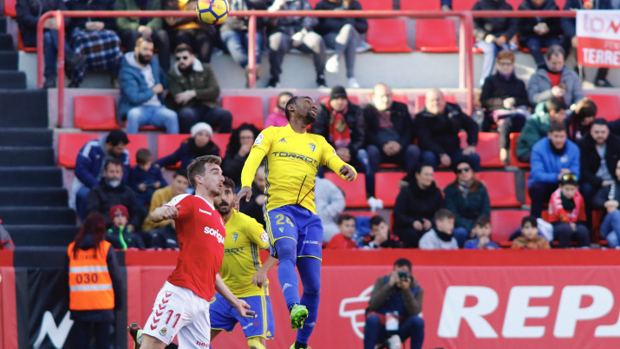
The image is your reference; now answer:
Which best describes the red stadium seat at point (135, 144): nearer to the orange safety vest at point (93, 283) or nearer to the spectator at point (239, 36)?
the spectator at point (239, 36)

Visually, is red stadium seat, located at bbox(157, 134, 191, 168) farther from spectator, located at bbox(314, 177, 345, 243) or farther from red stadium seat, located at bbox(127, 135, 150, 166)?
spectator, located at bbox(314, 177, 345, 243)

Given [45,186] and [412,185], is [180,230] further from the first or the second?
[45,186]

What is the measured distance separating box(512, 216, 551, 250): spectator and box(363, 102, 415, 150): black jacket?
2.38 m

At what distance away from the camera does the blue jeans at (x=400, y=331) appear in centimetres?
1174

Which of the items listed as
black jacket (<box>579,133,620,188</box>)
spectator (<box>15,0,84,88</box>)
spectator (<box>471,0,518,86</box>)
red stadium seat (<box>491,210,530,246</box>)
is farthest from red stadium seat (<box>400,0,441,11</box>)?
spectator (<box>15,0,84,88</box>)

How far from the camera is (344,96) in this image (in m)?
14.9

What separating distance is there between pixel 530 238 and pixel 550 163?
1.74m

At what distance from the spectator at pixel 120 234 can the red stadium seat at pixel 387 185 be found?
3.74m

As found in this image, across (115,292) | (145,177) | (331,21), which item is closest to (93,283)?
(115,292)

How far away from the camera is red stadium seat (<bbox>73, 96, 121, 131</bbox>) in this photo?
15.4 meters

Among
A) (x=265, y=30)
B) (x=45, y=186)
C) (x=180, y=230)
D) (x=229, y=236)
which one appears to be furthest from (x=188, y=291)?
(x=265, y=30)

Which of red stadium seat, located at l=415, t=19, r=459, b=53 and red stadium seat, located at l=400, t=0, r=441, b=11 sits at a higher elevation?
red stadium seat, located at l=400, t=0, r=441, b=11

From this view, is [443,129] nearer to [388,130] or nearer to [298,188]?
[388,130]

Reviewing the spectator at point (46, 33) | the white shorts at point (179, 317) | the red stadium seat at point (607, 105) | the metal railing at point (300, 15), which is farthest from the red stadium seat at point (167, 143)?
the red stadium seat at point (607, 105)
